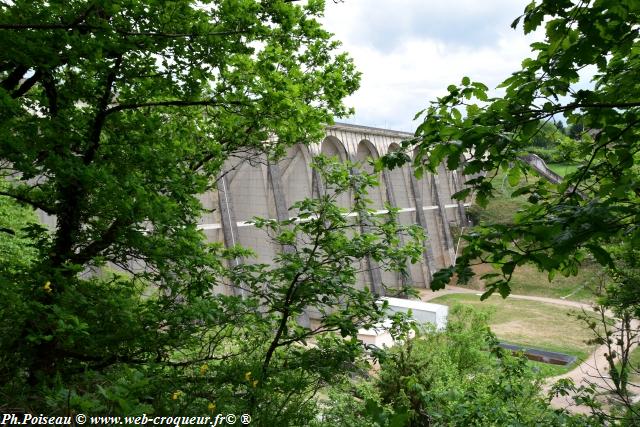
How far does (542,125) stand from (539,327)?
2208 centimetres

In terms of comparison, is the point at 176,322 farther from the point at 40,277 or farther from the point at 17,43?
the point at 17,43

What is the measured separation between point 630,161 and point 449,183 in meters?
39.6

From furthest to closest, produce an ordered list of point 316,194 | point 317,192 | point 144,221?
point 316,194 < point 317,192 < point 144,221

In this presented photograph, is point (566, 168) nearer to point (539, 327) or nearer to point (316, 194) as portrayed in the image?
point (539, 327)

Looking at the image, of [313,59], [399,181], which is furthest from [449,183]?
[313,59]

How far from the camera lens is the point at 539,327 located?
22266 mm

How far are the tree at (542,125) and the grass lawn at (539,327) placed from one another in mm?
15056

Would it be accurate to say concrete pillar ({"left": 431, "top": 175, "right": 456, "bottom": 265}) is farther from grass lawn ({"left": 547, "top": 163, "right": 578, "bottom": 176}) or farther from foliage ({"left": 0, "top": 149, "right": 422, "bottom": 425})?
foliage ({"left": 0, "top": 149, "right": 422, "bottom": 425})

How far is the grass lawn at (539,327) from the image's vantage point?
63.2 ft

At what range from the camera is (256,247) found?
23.7 m

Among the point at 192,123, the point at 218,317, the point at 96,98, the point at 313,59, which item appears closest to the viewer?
the point at 218,317

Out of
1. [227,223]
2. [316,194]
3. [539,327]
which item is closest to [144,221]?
[227,223]

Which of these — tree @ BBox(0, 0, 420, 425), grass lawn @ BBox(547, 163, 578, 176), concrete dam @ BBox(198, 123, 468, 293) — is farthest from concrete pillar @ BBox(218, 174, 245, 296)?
tree @ BBox(0, 0, 420, 425)

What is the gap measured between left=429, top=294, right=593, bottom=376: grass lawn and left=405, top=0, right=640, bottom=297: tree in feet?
49.4
